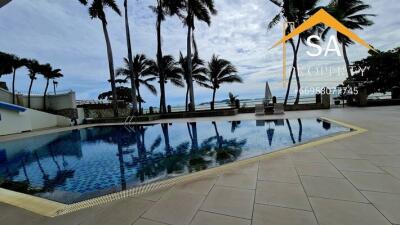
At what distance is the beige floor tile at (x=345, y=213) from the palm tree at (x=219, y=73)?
1977cm

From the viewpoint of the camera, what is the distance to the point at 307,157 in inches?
168

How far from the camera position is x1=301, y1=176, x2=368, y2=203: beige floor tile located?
2553mm

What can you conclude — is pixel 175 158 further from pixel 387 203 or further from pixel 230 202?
pixel 387 203

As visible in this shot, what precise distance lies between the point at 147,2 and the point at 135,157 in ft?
53.7

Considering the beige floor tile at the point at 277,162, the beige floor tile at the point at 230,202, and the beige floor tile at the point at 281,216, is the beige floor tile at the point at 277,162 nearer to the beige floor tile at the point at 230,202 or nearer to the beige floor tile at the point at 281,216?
the beige floor tile at the point at 230,202

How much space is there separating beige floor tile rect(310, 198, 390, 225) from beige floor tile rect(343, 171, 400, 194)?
56cm

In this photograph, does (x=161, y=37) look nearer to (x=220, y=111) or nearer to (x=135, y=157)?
(x=220, y=111)

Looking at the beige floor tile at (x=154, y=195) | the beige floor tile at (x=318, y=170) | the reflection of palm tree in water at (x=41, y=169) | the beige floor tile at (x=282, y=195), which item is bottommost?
the reflection of palm tree in water at (x=41, y=169)

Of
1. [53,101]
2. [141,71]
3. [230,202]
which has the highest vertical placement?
[141,71]

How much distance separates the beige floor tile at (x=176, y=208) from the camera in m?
2.32

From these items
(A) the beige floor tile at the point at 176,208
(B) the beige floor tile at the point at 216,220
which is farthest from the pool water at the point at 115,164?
(B) the beige floor tile at the point at 216,220

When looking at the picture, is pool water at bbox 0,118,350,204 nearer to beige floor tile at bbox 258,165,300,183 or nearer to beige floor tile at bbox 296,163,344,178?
beige floor tile at bbox 258,165,300,183

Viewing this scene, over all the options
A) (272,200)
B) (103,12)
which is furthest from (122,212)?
(103,12)

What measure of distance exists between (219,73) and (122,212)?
2053 centimetres
